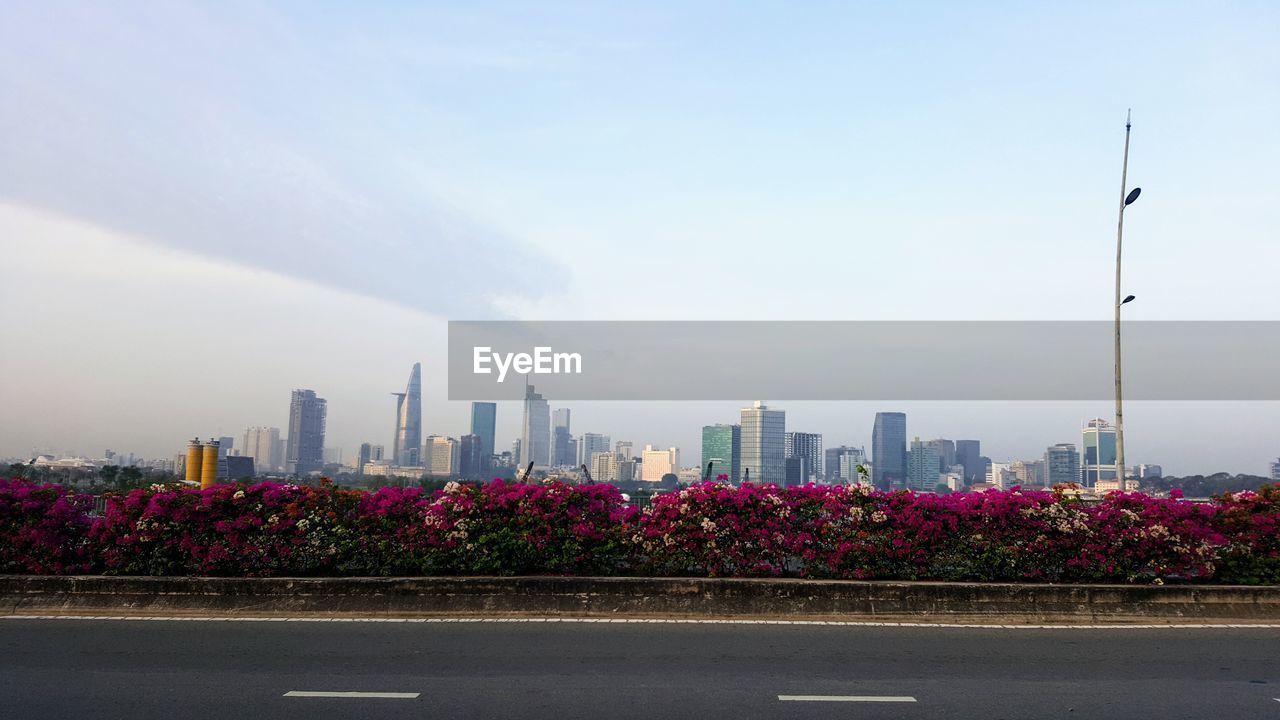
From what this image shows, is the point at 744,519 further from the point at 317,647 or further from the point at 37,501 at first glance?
the point at 37,501

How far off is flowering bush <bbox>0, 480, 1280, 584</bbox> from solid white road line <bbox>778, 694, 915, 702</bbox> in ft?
14.1

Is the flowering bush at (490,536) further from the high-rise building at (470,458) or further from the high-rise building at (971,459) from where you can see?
the high-rise building at (470,458)

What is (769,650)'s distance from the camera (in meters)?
9.12

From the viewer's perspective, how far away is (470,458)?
602 feet

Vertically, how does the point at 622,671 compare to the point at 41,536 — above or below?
below

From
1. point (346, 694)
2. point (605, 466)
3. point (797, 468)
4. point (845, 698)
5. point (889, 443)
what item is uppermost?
point (889, 443)

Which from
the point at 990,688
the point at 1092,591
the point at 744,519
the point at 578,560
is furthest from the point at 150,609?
the point at 1092,591

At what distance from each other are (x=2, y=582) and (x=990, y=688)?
11.7 meters

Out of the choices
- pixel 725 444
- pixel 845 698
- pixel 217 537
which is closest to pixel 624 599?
pixel 845 698

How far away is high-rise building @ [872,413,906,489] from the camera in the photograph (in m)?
140

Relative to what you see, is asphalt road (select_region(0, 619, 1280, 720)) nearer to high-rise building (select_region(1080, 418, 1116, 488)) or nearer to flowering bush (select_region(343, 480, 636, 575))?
flowering bush (select_region(343, 480, 636, 575))

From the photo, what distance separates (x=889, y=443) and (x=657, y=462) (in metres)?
41.9

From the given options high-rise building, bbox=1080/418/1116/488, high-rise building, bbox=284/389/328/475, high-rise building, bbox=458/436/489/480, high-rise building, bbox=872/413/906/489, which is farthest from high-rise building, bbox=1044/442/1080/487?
high-rise building, bbox=284/389/328/475

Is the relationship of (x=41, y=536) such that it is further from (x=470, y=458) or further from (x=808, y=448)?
(x=470, y=458)
